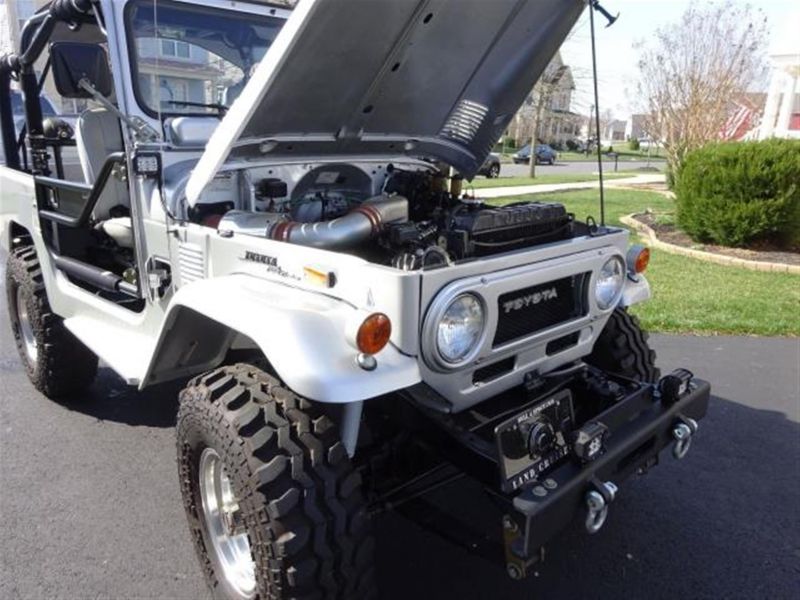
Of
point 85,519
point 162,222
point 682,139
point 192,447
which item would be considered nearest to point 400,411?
point 192,447

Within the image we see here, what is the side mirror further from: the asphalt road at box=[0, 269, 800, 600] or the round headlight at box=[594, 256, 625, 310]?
the round headlight at box=[594, 256, 625, 310]

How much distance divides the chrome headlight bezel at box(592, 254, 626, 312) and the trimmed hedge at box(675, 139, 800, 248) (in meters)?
7.32

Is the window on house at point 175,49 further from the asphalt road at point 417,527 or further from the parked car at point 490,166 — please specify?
the asphalt road at point 417,527

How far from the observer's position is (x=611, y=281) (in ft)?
9.89

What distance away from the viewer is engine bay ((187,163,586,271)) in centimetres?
266

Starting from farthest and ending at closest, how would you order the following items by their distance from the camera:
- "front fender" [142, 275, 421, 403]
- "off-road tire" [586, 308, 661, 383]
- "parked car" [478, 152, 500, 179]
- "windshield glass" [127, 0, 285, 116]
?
"parked car" [478, 152, 500, 179] → "off-road tire" [586, 308, 661, 383] → "windshield glass" [127, 0, 285, 116] → "front fender" [142, 275, 421, 403]

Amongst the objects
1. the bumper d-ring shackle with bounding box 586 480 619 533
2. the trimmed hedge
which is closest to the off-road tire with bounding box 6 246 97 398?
the bumper d-ring shackle with bounding box 586 480 619 533

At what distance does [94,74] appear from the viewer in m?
2.89

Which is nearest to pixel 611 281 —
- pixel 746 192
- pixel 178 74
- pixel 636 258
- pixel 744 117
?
pixel 636 258

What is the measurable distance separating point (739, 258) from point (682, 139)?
911 centimetres

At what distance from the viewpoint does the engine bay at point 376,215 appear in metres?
2.66

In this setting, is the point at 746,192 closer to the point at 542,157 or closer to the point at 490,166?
the point at 490,166

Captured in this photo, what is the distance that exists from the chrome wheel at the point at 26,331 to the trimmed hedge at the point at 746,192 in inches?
348

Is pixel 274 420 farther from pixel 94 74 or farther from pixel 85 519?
pixel 94 74
